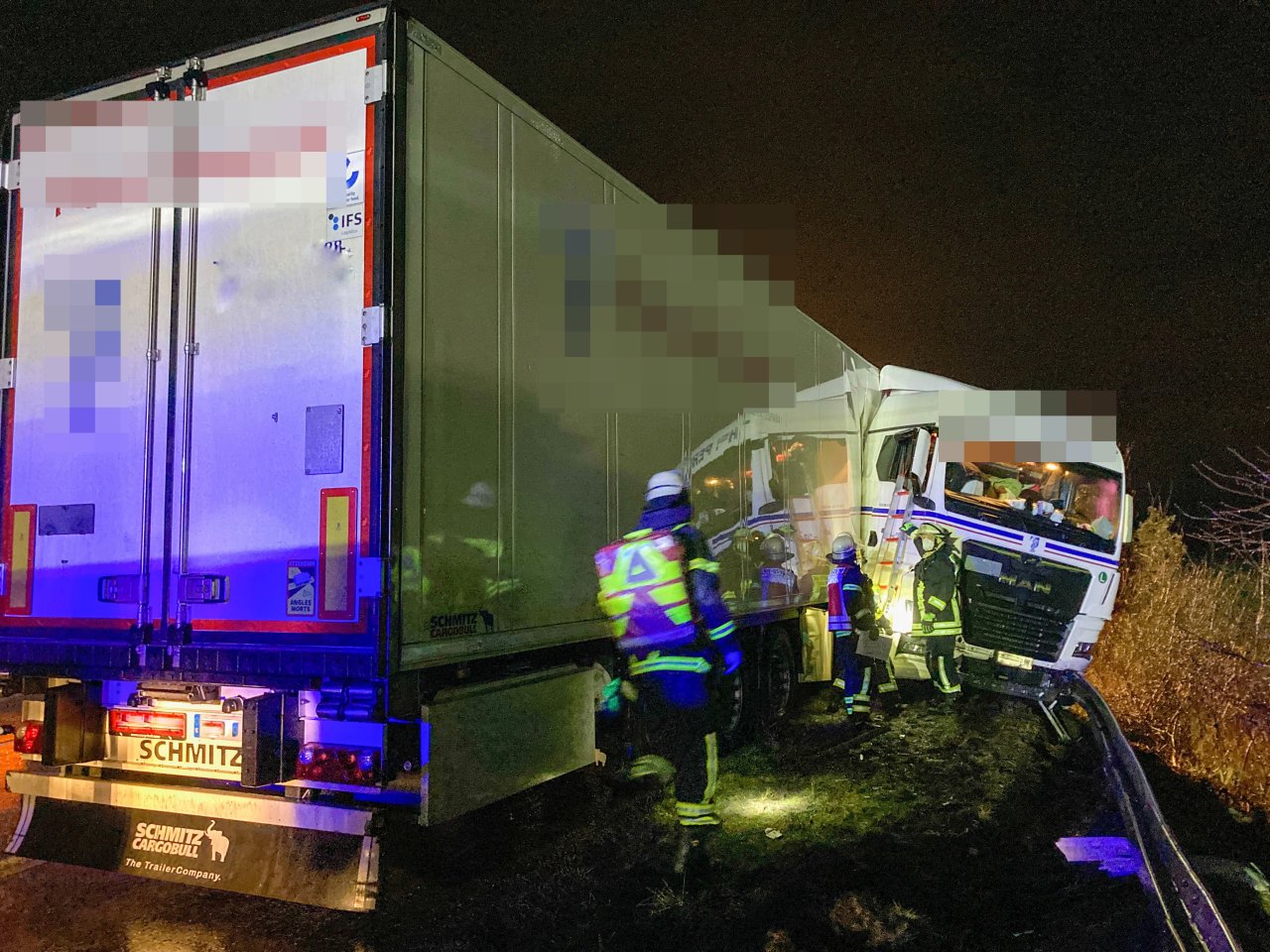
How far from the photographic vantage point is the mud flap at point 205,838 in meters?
3.85

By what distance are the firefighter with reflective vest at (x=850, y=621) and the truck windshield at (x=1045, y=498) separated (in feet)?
4.91

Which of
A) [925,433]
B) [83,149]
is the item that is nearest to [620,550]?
[83,149]

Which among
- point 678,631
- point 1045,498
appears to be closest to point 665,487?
point 678,631

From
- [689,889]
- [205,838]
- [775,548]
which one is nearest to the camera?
[205,838]

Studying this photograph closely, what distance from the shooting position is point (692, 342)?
6395 mm

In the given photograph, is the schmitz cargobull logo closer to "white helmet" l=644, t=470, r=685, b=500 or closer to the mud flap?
the mud flap

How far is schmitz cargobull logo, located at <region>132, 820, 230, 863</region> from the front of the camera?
4094mm

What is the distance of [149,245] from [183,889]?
314cm

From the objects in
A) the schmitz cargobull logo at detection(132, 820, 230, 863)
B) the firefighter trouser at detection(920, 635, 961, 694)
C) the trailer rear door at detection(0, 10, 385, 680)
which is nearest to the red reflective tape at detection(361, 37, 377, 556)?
the trailer rear door at detection(0, 10, 385, 680)

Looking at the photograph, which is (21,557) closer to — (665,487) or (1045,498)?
(665,487)

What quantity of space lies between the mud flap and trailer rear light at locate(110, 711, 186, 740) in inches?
8.8

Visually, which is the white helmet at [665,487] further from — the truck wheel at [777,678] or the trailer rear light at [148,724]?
the truck wheel at [777,678]

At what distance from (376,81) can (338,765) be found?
273 centimetres

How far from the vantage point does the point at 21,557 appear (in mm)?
4449
